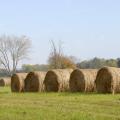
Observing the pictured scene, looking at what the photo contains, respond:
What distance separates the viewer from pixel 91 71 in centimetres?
3397

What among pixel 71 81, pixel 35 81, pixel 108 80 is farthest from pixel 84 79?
pixel 35 81

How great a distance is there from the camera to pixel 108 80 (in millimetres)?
31312

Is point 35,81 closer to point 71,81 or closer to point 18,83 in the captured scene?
point 18,83

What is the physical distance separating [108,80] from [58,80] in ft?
18.7

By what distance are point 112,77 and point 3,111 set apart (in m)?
14.1

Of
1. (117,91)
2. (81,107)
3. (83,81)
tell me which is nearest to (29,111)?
(81,107)

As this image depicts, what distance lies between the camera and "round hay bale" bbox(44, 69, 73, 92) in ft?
118

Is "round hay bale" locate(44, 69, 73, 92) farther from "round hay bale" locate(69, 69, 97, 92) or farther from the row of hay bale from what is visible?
"round hay bale" locate(69, 69, 97, 92)

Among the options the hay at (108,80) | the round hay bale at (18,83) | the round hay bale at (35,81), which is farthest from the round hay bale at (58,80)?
the round hay bale at (18,83)

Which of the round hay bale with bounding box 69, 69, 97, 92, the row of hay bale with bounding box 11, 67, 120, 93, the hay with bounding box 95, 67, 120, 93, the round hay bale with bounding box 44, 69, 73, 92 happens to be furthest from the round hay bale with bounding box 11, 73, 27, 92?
the hay with bounding box 95, 67, 120, 93

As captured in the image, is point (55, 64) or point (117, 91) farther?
point (55, 64)

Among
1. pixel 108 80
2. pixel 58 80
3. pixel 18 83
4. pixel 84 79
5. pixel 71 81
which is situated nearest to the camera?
pixel 108 80

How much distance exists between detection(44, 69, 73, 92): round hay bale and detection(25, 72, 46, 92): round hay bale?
1.61 metres

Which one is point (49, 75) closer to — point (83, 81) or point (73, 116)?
point (83, 81)
